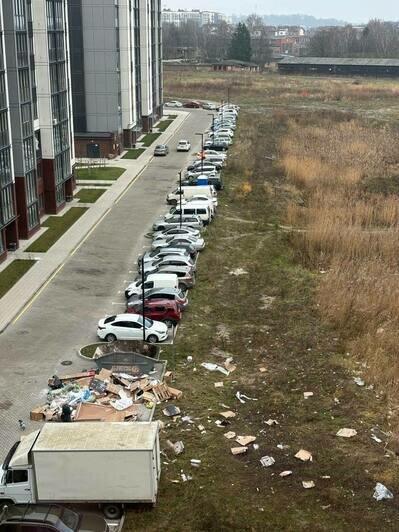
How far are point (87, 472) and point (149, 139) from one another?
60817 mm

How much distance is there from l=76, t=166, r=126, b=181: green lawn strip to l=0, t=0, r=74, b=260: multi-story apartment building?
7723 mm

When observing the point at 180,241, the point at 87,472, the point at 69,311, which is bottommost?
the point at 69,311

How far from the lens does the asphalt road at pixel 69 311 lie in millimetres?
21906

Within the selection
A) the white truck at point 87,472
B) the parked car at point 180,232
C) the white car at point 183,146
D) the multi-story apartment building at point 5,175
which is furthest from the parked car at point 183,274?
the white car at point 183,146

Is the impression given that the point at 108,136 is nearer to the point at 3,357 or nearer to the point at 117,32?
the point at 117,32

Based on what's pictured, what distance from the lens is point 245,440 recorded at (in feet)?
62.5

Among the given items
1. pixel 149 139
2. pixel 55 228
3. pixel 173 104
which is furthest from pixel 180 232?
pixel 173 104

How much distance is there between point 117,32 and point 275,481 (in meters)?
52.5

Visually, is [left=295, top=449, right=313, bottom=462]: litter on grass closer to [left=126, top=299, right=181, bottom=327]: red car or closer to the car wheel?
the car wheel

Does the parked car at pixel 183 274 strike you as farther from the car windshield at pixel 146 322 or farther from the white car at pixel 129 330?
the white car at pixel 129 330

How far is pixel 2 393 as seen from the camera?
21875mm

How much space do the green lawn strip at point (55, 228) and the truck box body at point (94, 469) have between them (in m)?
21.8

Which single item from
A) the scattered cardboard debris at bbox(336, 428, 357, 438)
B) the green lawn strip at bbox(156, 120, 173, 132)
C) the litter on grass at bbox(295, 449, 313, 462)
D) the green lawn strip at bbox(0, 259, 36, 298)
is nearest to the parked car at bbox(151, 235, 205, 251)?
the green lawn strip at bbox(0, 259, 36, 298)

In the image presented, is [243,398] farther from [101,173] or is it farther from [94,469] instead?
[101,173]
